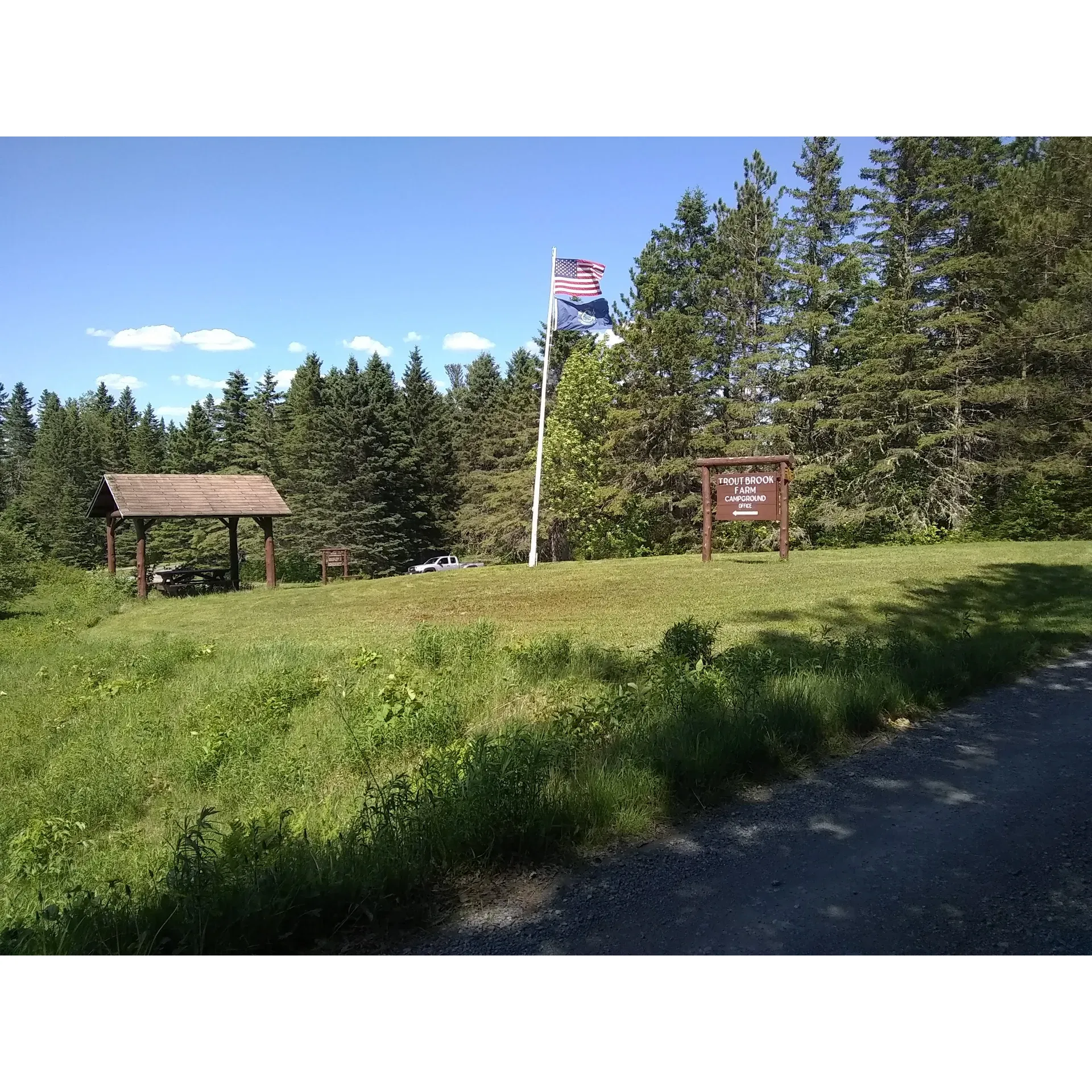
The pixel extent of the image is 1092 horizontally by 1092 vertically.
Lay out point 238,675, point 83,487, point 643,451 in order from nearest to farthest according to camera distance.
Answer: point 238,675 → point 643,451 → point 83,487

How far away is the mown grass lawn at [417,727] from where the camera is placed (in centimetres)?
342

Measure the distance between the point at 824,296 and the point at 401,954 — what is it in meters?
32.4

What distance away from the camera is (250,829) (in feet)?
13.1

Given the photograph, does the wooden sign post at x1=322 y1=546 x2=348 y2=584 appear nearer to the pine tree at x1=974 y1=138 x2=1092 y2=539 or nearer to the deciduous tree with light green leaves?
the deciduous tree with light green leaves

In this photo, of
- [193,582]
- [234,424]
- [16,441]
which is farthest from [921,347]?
[16,441]

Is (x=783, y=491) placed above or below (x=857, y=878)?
above

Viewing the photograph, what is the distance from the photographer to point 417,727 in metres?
6.40

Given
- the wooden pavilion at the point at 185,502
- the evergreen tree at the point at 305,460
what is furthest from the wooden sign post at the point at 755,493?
the evergreen tree at the point at 305,460

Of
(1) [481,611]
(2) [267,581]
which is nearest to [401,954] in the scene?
(1) [481,611]

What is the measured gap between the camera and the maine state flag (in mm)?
21797

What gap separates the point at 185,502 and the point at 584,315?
12854mm

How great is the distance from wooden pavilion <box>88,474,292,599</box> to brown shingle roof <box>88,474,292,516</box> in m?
0.02

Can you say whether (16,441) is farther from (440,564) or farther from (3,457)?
(440,564)

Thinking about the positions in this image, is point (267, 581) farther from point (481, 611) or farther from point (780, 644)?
point (780, 644)
